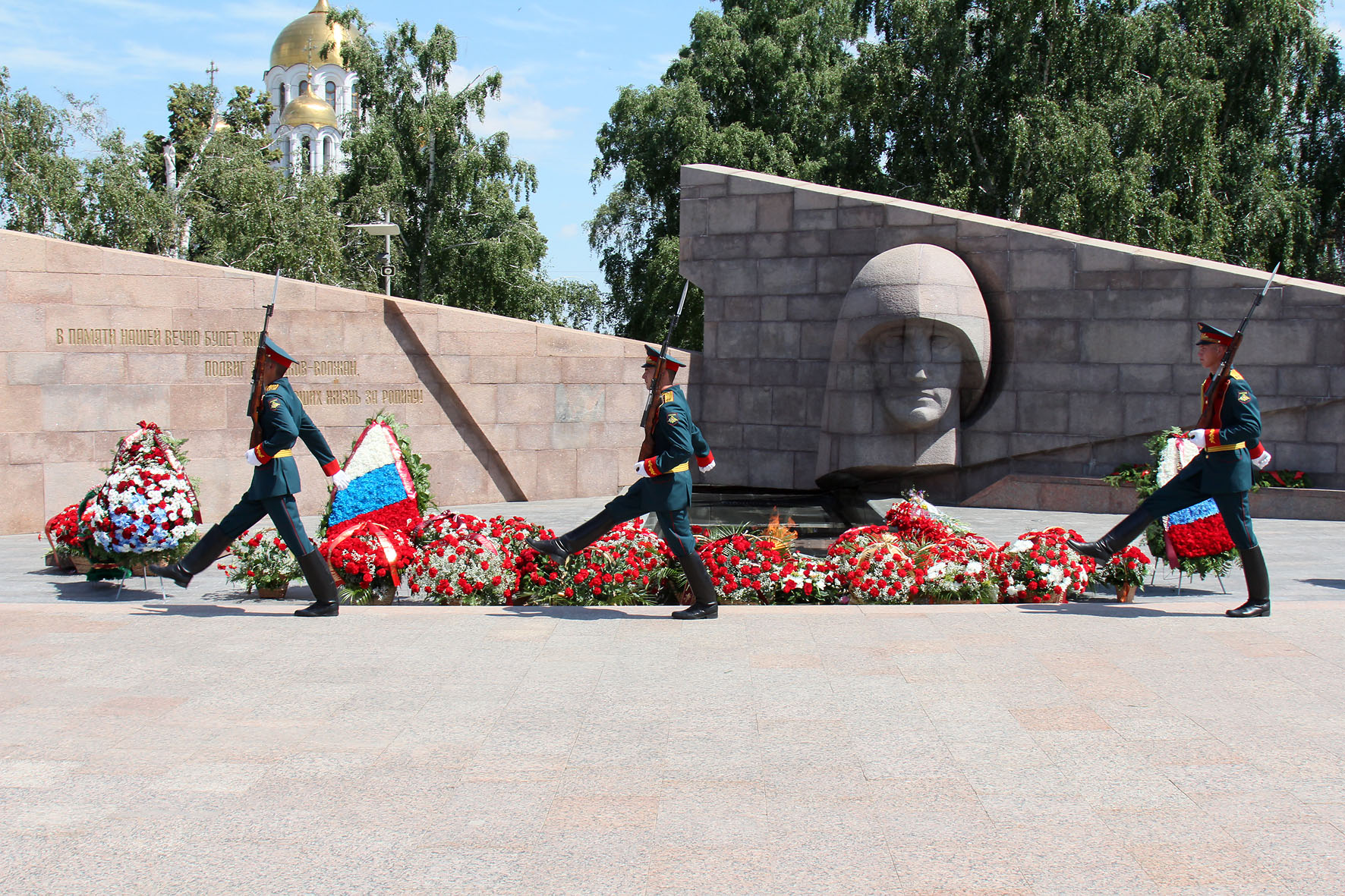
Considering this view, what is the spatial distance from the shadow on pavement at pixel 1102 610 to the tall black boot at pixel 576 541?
260 centimetres

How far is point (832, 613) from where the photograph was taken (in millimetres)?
6707

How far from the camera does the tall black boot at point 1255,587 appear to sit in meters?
6.58

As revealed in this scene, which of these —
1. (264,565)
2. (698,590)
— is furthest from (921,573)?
(264,565)

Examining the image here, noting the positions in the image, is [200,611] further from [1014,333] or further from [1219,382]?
[1014,333]

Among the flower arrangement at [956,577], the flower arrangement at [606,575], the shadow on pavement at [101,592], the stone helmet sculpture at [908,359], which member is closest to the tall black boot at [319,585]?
the flower arrangement at [606,575]

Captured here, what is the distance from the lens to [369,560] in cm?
722

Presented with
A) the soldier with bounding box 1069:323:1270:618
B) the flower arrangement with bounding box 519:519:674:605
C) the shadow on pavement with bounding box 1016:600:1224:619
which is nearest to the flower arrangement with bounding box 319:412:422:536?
the flower arrangement with bounding box 519:519:674:605

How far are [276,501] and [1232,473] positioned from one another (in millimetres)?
5672

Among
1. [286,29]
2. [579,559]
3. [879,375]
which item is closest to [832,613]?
[579,559]

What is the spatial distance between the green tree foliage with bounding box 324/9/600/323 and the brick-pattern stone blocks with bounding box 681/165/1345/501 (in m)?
15.3

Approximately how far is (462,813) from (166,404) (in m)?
8.42

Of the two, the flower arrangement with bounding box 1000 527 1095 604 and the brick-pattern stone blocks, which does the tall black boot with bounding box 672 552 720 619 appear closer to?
the flower arrangement with bounding box 1000 527 1095 604

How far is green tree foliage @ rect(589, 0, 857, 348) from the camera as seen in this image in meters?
28.1

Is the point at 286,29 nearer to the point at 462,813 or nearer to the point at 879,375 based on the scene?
the point at 879,375
